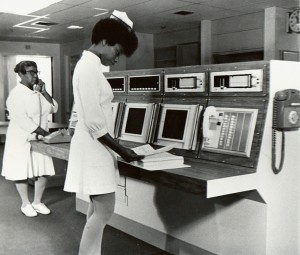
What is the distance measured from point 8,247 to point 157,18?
580 centimetres

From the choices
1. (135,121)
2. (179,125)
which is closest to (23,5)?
(135,121)

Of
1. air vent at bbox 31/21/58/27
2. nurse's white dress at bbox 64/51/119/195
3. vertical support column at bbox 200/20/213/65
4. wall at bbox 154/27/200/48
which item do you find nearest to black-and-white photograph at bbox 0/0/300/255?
nurse's white dress at bbox 64/51/119/195

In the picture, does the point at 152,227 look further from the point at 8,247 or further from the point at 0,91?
the point at 0,91

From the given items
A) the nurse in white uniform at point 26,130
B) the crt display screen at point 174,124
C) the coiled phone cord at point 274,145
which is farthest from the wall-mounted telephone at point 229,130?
A: the nurse in white uniform at point 26,130

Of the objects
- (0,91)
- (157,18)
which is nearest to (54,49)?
(0,91)

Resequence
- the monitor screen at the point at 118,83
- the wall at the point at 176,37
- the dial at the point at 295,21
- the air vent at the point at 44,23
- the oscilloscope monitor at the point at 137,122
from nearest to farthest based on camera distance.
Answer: the oscilloscope monitor at the point at 137,122, the monitor screen at the point at 118,83, the dial at the point at 295,21, the air vent at the point at 44,23, the wall at the point at 176,37

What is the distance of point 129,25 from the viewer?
6.96 ft

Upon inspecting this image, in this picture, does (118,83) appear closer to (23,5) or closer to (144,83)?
(144,83)

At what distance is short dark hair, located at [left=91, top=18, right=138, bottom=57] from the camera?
2041 millimetres

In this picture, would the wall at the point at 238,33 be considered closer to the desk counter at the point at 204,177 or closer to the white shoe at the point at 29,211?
the white shoe at the point at 29,211

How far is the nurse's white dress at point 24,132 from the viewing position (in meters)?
3.61

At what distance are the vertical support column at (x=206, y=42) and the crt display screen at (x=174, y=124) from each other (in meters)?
5.82

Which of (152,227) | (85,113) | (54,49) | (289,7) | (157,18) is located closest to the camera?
(85,113)

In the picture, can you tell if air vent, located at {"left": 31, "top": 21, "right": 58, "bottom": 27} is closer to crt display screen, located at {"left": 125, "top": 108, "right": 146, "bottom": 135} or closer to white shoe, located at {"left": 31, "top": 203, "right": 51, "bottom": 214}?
white shoe, located at {"left": 31, "top": 203, "right": 51, "bottom": 214}
